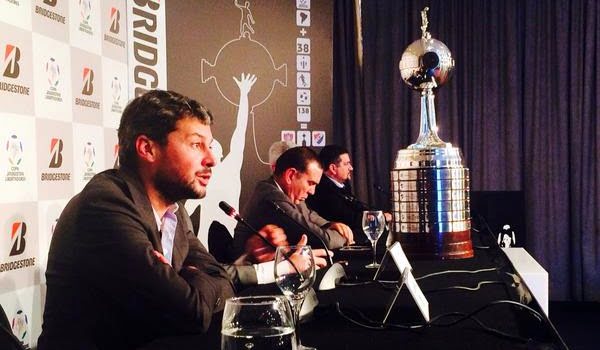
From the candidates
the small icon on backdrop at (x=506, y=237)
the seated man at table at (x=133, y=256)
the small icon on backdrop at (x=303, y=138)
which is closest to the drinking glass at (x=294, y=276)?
the seated man at table at (x=133, y=256)

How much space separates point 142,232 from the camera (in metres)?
1.65

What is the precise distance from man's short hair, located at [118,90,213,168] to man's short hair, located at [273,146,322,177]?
1.51 meters

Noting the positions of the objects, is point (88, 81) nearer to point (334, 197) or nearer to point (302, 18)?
point (302, 18)

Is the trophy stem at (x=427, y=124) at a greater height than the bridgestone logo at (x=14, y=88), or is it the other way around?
the bridgestone logo at (x=14, y=88)

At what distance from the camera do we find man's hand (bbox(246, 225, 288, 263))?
2.44 m

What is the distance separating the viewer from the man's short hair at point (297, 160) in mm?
3410

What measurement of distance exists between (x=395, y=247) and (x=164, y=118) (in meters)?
0.72

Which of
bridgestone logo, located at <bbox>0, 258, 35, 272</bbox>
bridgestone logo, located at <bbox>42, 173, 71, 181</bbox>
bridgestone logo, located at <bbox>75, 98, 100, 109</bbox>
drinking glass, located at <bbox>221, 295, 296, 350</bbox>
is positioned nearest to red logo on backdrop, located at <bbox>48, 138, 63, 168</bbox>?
bridgestone logo, located at <bbox>42, 173, 71, 181</bbox>

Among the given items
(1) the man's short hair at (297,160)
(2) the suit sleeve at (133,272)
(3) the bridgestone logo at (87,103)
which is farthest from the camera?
(1) the man's short hair at (297,160)

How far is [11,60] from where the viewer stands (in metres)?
2.20

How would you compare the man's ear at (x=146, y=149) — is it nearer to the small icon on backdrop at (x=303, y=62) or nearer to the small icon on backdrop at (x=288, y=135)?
the small icon on backdrop at (x=288, y=135)

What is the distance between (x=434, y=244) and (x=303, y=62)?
2.18m

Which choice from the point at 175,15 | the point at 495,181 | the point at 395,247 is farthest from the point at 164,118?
the point at 495,181

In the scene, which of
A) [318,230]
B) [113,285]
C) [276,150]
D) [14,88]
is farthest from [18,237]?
[276,150]
